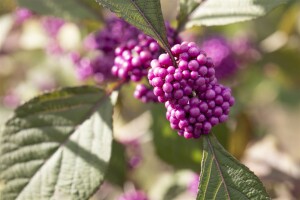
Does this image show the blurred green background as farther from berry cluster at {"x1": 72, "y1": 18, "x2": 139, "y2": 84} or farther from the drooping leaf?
berry cluster at {"x1": 72, "y1": 18, "x2": 139, "y2": 84}

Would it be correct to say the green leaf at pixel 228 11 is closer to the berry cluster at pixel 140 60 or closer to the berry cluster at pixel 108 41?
the berry cluster at pixel 140 60

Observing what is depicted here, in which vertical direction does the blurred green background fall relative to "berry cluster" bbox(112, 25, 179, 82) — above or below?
below

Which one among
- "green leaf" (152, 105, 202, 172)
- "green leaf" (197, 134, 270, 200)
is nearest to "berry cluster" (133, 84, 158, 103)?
"green leaf" (197, 134, 270, 200)

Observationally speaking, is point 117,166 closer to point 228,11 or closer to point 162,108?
point 162,108

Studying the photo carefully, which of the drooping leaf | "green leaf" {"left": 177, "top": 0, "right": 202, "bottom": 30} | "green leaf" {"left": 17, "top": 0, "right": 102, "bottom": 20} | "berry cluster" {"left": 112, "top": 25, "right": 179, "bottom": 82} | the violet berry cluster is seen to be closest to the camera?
the violet berry cluster

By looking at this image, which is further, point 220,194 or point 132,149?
point 132,149

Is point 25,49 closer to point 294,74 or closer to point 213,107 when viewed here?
point 294,74

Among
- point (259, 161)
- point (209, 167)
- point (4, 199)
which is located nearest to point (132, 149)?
point (259, 161)
